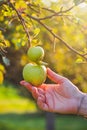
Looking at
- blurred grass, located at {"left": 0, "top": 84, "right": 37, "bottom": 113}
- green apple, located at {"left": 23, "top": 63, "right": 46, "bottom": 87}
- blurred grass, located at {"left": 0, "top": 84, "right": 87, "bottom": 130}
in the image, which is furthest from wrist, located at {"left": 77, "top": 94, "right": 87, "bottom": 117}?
blurred grass, located at {"left": 0, "top": 84, "right": 37, "bottom": 113}

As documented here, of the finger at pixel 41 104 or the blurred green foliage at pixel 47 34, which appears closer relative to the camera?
the finger at pixel 41 104

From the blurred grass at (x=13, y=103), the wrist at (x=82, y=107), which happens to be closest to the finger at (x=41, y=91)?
the wrist at (x=82, y=107)

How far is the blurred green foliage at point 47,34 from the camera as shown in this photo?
308 cm

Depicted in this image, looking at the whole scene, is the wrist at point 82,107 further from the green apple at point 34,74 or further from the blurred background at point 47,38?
the green apple at point 34,74

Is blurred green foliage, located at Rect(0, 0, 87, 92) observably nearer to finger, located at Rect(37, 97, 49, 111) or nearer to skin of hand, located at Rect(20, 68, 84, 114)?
skin of hand, located at Rect(20, 68, 84, 114)

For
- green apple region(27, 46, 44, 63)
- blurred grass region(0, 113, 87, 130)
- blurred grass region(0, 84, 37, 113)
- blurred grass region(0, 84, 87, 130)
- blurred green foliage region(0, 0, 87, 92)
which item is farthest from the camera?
blurred grass region(0, 84, 37, 113)

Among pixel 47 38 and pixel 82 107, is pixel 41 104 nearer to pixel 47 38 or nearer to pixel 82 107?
pixel 82 107

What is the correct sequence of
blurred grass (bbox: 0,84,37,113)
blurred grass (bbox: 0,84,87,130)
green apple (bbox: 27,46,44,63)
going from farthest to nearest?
blurred grass (bbox: 0,84,37,113) → blurred grass (bbox: 0,84,87,130) → green apple (bbox: 27,46,44,63)

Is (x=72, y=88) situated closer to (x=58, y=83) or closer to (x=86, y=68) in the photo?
(x=58, y=83)

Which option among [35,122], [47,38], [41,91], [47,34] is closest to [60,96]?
[41,91]

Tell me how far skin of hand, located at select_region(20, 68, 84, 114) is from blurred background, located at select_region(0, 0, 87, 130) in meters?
0.14

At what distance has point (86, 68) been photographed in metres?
6.12

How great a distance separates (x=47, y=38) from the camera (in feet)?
20.7

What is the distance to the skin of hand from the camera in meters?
2.90
